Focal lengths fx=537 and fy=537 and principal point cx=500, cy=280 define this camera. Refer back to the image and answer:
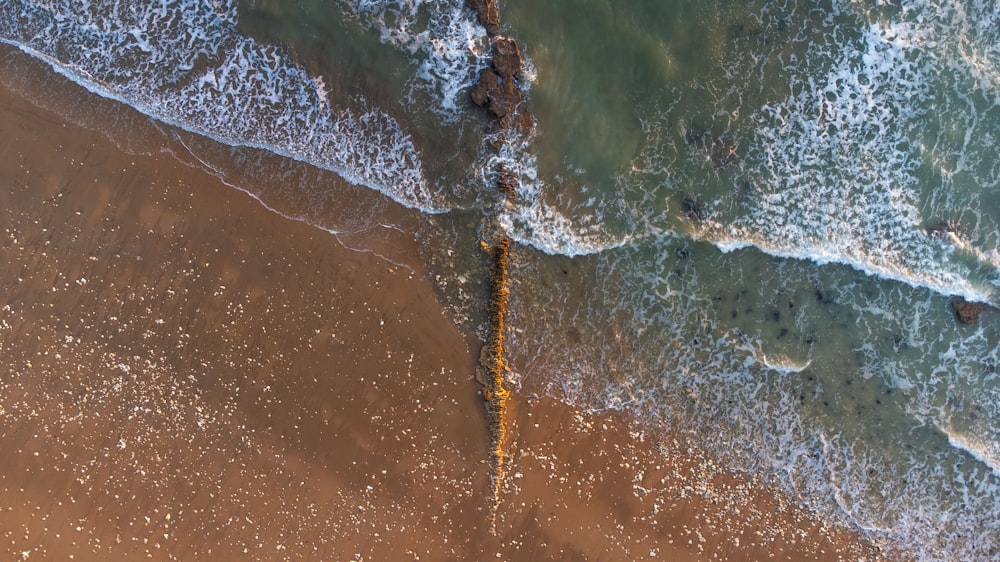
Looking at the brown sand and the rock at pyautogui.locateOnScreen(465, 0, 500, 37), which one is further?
the rock at pyautogui.locateOnScreen(465, 0, 500, 37)

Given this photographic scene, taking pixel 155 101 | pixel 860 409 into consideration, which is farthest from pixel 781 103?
pixel 155 101

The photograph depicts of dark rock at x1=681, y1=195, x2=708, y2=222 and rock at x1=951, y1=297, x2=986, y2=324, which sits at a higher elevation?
rock at x1=951, y1=297, x2=986, y2=324

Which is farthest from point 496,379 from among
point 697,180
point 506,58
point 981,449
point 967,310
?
point 981,449

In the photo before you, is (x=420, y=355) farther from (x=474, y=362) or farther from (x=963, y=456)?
(x=963, y=456)

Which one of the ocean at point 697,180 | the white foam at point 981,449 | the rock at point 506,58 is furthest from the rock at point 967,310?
the rock at point 506,58

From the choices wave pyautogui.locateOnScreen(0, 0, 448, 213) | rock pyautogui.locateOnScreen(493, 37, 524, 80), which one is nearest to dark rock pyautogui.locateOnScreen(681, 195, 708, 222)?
rock pyautogui.locateOnScreen(493, 37, 524, 80)

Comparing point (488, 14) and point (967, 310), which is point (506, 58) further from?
point (967, 310)

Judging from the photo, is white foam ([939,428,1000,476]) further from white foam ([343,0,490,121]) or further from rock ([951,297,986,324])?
white foam ([343,0,490,121])
